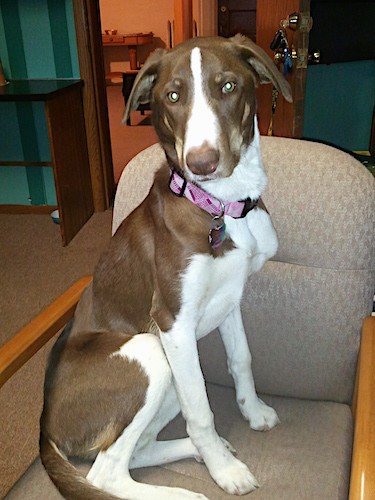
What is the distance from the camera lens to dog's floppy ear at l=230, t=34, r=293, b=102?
114cm

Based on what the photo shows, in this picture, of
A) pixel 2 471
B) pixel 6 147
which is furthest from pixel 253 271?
pixel 6 147

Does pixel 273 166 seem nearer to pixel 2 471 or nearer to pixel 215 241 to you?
pixel 215 241

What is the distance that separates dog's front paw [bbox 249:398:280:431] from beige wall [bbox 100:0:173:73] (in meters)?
8.51

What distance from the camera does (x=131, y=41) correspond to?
8758 millimetres

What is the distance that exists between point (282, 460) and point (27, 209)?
3.19 meters

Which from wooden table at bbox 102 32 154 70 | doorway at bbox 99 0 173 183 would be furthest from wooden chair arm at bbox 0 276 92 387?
wooden table at bbox 102 32 154 70

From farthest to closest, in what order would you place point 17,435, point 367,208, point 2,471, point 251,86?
point 17,435
point 2,471
point 367,208
point 251,86

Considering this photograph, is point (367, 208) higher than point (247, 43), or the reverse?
point (247, 43)

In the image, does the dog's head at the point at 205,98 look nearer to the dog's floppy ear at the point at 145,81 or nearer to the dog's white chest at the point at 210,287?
the dog's floppy ear at the point at 145,81

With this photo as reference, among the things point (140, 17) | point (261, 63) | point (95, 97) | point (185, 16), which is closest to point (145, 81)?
point (261, 63)

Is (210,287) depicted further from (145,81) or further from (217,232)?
Answer: (145,81)

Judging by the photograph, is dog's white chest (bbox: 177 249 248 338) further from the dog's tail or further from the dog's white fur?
the dog's tail

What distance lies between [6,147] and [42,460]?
3.10 metres

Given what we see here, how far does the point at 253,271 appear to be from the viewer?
1366 millimetres
